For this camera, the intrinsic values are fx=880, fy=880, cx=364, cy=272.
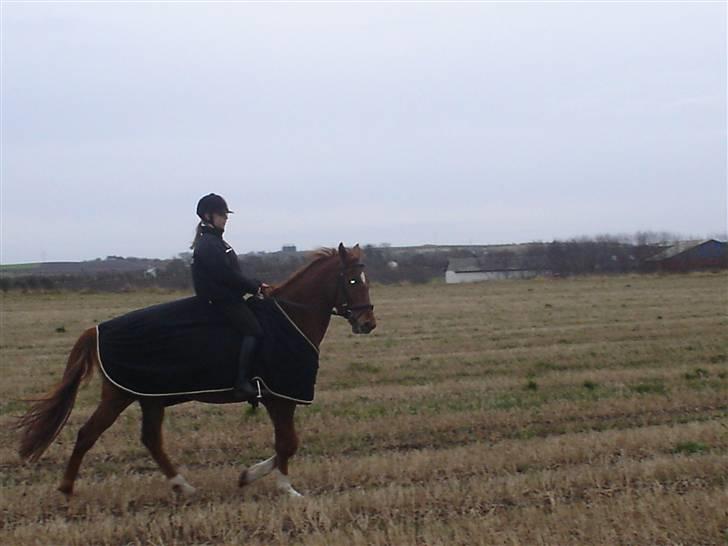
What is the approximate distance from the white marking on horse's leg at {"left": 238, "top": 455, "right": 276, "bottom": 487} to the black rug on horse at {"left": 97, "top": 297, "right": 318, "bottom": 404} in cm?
63

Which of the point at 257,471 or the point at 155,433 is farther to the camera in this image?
the point at 155,433

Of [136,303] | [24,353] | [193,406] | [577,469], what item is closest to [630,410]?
[577,469]

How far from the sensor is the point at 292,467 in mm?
8695

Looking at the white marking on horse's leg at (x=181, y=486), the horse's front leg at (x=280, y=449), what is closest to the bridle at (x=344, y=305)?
the horse's front leg at (x=280, y=449)

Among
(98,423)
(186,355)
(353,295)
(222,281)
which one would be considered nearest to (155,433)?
(98,423)

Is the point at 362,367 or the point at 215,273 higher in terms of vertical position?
the point at 215,273

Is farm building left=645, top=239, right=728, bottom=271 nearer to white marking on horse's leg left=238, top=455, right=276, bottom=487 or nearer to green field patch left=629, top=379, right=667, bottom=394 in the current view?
green field patch left=629, top=379, right=667, bottom=394

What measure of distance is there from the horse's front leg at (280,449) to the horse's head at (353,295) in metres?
1.00

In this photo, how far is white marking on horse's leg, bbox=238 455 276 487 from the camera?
25.8 ft

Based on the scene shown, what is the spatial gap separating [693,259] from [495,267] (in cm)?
2121

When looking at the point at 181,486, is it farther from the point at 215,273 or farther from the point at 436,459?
the point at 436,459

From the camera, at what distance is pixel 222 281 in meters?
7.78

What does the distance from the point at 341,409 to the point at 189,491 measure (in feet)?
13.8

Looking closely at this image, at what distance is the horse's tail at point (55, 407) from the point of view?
25.7ft
